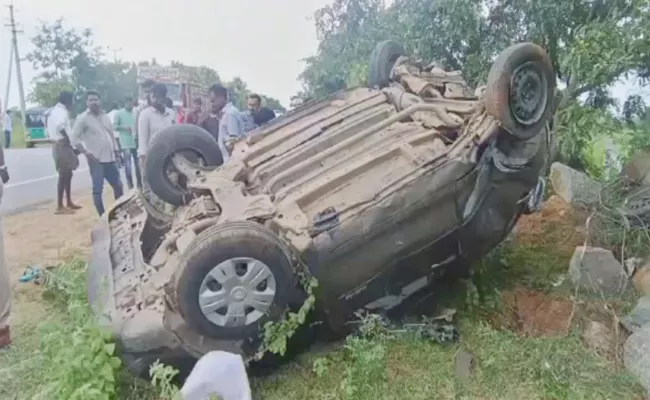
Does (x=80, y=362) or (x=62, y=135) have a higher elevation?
(x=80, y=362)

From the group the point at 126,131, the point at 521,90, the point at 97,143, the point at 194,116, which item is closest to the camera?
the point at 521,90

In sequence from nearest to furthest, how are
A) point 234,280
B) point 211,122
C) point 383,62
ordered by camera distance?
point 234,280, point 383,62, point 211,122

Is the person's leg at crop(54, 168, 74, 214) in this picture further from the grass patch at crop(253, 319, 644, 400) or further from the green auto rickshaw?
the green auto rickshaw

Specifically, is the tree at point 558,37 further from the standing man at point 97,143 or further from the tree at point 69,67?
the tree at point 69,67

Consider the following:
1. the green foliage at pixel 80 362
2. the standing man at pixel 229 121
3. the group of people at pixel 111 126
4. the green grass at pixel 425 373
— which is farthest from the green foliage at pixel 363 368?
the standing man at pixel 229 121

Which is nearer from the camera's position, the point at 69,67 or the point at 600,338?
the point at 600,338

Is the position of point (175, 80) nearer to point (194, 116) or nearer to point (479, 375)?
point (194, 116)

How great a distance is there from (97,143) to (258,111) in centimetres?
173

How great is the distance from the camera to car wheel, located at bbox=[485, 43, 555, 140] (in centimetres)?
366

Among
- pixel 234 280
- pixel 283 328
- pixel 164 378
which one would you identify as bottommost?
pixel 164 378

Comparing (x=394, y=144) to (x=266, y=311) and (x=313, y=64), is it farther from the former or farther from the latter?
(x=313, y=64)

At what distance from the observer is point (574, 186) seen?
250 inches

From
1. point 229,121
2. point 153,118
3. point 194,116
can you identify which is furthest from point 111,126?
point 229,121

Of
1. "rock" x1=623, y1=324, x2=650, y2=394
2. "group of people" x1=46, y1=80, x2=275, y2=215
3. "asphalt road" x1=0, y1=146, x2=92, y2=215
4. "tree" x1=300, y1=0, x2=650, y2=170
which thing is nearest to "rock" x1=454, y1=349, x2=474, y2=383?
"rock" x1=623, y1=324, x2=650, y2=394
